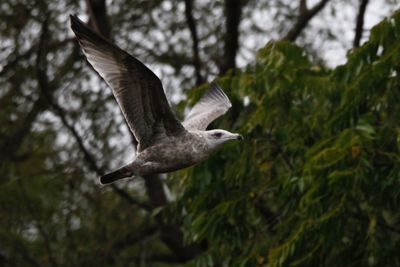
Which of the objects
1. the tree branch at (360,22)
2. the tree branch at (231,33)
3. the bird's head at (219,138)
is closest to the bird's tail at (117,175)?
the bird's head at (219,138)

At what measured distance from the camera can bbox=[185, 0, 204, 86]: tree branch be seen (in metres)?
9.86

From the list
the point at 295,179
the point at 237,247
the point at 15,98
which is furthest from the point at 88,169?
the point at 295,179

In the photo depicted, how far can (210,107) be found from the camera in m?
7.00

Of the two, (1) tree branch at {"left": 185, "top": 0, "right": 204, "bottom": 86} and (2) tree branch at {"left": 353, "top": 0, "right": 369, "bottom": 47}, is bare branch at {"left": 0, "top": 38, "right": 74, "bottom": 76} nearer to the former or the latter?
(1) tree branch at {"left": 185, "top": 0, "right": 204, "bottom": 86}

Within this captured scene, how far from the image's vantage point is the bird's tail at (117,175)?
19.5 feet

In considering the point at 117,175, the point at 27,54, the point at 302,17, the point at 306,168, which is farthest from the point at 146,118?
the point at 302,17

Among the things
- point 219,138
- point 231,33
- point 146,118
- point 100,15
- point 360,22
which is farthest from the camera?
point 360,22

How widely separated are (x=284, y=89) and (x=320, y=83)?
0.87 feet

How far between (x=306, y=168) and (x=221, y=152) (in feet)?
3.24

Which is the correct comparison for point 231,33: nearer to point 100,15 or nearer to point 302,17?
point 302,17

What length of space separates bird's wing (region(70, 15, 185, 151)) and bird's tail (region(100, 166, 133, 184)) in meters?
0.19

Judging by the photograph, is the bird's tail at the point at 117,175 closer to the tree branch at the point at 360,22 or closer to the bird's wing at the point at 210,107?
the bird's wing at the point at 210,107

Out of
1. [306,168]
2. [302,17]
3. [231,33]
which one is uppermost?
[231,33]

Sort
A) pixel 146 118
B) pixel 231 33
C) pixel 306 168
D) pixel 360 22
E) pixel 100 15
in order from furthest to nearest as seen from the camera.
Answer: pixel 360 22 → pixel 231 33 → pixel 100 15 → pixel 306 168 → pixel 146 118
